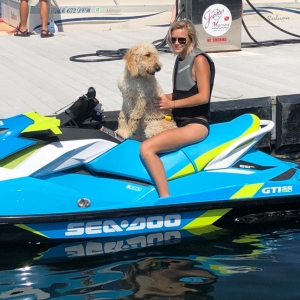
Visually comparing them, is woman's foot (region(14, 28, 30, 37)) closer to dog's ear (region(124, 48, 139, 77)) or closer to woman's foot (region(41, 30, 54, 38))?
woman's foot (region(41, 30, 54, 38))

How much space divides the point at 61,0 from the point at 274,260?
982 cm

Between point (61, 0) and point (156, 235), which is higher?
point (61, 0)

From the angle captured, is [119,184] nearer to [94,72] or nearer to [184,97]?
[184,97]

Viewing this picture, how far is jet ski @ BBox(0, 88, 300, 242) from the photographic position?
3713 mm

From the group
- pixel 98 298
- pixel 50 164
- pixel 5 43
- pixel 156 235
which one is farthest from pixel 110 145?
pixel 5 43

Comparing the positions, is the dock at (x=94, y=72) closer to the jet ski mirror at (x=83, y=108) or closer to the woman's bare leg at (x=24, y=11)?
the woman's bare leg at (x=24, y=11)

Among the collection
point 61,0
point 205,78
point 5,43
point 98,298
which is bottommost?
point 98,298

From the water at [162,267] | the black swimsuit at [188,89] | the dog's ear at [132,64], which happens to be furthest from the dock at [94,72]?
the water at [162,267]

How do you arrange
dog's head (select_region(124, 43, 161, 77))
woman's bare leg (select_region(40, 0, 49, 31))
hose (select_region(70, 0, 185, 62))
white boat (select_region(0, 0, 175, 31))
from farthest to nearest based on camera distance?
white boat (select_region(0, 0, 175, 31)) → woman's bare leg (select_region(40, 0, 49, 31)) → hose (select_region(70, 0, 185, 62)) → dog's head (select_region(124, 43, 161, 77))

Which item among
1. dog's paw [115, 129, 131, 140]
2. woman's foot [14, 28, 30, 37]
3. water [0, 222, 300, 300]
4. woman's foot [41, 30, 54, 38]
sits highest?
woman's foot [14, 28, 30, 37]

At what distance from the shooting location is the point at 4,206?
367 cm

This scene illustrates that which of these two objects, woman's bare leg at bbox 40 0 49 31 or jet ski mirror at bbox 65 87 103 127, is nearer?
jet ski mirror at bbox 65 87 103 127

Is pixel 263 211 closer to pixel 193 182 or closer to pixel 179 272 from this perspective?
pixel 193 182

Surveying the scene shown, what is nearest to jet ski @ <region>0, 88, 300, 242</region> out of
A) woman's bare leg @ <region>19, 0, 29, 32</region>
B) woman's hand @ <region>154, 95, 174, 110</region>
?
woman's hand @ <region>154, 95, 174, 110</region>
